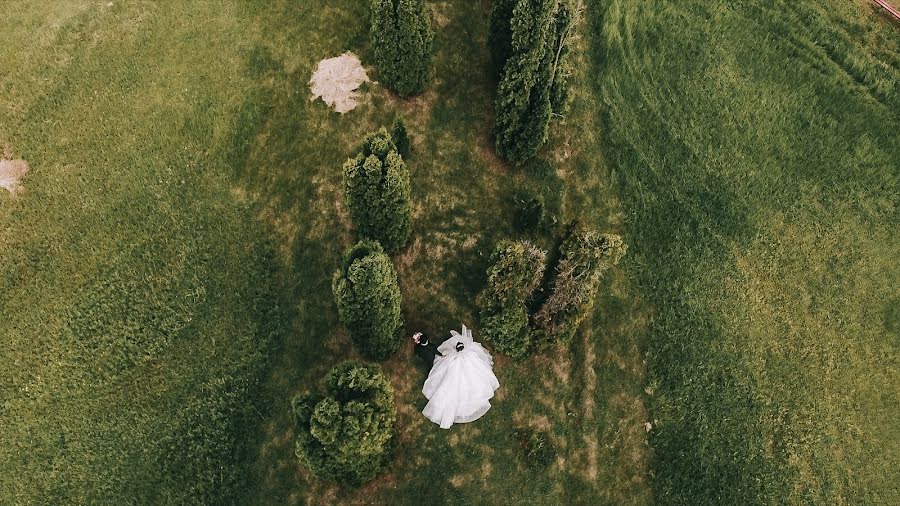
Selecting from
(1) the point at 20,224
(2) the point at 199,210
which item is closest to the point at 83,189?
(1) the point at 20,224

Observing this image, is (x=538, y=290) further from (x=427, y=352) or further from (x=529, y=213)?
(x=427, y=352)

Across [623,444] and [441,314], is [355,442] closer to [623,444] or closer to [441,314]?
[441,314]

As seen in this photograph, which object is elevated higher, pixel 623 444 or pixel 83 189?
pixel 83 189

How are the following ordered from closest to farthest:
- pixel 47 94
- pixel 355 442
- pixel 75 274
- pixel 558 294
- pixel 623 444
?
pixel 355 442 < pixel 558 294 < pixel 623 444 < pixel 75 274 < pixel 47 94

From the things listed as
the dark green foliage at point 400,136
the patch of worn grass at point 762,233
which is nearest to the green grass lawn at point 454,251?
the patch of worn grass at point 762,233

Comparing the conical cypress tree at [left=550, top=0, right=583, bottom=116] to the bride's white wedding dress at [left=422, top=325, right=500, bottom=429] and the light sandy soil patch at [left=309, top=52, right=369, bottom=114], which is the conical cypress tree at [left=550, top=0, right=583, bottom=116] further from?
the bride's white wedding dress at [left=422, top=325, right=500, bottom=429]

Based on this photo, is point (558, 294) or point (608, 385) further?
point (608, 385)
